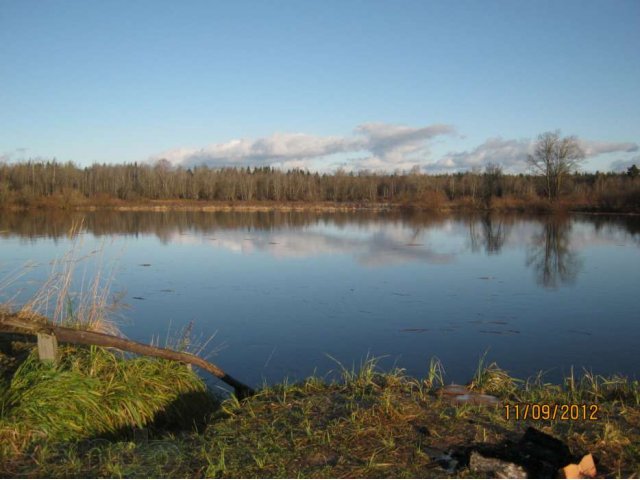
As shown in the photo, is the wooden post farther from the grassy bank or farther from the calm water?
the calm water

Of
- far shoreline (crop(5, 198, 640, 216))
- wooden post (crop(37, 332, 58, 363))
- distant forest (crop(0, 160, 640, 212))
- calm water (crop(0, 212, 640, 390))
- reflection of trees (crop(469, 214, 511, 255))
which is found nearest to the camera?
wooden post (crop(37, 332, 58, 363))

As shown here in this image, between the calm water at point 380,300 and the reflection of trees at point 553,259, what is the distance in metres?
0.06

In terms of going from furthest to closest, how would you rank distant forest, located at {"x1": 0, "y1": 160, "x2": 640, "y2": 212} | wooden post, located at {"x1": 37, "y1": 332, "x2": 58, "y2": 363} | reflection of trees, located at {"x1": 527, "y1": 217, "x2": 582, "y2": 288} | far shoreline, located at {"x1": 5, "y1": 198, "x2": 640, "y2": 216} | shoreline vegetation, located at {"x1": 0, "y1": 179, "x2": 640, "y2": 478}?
distant forest, located at {"x1": 0, "y1": 160, "x2": 640, "y2": 212} → far shoreline, located at {"x1": 5, "y1": 198, "x2": 640, "y2": 216} → reflection of trees, located at {"x1": 527, "y1": 217, "x2": 582, "y2": 288} → wooden post, located at {"x1": 37, "y1": 332, "x2": 58, "y2": 363} → shoreline vegetation, located at {"x1": 0, "y1": 179, "x2": 640, "y2": 478}

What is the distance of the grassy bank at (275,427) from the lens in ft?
10.2

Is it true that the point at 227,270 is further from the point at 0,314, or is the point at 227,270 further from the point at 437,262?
the point at 0,314

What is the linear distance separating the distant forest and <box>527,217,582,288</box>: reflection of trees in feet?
88.2

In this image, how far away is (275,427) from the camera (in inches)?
147

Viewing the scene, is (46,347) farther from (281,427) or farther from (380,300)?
(380,300)

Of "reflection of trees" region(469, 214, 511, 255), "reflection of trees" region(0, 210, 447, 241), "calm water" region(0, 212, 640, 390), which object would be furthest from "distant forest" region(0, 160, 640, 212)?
"calm water" region(0, 212, 640, 390)

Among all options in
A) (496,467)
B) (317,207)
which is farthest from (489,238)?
(317,207)

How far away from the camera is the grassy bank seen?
3.11m

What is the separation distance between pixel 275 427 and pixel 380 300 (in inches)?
299

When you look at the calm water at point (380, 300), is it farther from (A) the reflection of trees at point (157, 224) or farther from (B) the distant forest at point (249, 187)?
(B) the distant forest at point (249, 187)

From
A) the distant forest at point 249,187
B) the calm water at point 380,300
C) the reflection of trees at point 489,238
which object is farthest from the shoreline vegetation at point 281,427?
the distant forest at point 249,187
